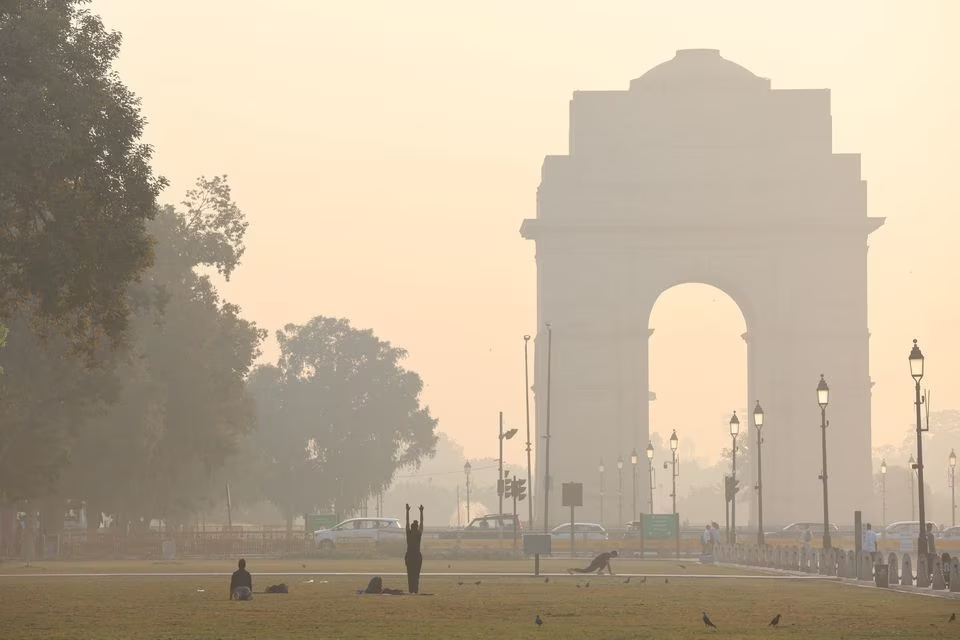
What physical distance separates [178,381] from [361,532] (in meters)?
10.9

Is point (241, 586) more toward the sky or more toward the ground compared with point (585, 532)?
more toward the ground

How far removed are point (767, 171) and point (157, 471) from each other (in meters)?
38.7

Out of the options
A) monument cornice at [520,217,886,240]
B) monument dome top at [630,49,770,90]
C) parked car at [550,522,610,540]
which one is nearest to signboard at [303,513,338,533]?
parked car at [550,522,610,540]

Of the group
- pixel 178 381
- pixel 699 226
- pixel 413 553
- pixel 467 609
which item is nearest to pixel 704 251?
pixel 699 226

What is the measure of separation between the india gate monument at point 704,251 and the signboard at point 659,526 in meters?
26.6

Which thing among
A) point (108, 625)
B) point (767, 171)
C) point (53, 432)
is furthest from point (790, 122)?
point (108, 625)

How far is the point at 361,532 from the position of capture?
69.7m

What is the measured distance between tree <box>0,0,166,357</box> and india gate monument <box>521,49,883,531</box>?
6126 centimetres

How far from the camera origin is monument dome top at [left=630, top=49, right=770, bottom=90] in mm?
92625

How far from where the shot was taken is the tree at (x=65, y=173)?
29.9 m

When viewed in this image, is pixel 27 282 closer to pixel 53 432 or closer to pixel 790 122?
pixel 53 432

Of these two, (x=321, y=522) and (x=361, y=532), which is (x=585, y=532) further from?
(x=321, y=522)

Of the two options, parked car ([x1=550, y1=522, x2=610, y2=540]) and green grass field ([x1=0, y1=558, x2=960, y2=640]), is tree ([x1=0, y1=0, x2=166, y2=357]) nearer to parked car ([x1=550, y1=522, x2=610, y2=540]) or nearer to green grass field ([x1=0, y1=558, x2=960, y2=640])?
green grass field ([x1=0, y1=558, x2=960, y2=640])

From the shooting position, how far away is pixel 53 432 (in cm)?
5100
